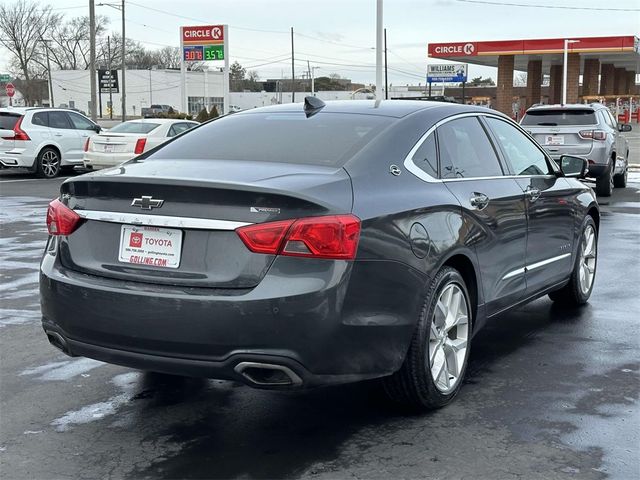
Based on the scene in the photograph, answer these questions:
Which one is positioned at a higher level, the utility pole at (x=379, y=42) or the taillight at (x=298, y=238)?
the utility pole at (x=379, y=42)

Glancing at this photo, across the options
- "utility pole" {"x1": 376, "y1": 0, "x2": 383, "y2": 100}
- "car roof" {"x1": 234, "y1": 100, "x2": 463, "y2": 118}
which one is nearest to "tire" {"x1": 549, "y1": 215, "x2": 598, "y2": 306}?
"car roof" {"x1": 234, "y1": 100, "x2": 463, "y2": 118}

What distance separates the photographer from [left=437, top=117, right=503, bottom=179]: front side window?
4883 mm

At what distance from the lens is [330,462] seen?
12.4 feet

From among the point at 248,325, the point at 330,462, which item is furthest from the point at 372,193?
the point at 330,462

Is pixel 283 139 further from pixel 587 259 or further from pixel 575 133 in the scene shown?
pixel 575 133

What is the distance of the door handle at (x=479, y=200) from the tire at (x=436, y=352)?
50 centimetres

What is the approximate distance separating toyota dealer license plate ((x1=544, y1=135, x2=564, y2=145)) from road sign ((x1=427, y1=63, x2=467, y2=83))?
126ft

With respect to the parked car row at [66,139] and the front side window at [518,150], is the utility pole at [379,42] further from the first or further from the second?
the front side window at [518,150]

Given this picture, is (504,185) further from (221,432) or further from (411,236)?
(221,432)

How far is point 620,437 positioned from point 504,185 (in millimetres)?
1836

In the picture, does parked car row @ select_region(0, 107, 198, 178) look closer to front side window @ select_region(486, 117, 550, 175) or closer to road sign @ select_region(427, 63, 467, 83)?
front side window @ select_region(486, 117, 550, 175)

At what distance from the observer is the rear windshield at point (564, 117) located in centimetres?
1498

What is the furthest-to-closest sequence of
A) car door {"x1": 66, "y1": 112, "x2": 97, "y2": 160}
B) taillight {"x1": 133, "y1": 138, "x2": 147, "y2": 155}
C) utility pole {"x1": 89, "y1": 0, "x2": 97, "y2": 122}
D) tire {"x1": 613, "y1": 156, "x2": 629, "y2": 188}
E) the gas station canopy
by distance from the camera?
the gas station canopy
utility pole {"x1": 89, "y1": 0, "x2": 97, "y2": 122}
car door {"x1": 66, "y1": 112, "x2": 97, "y2": 160}
taillight {"x1": 133, "y1": 138, "x2": 147, "y2": 155}
tire {"x1": 613, "y1": 156, "x2": 629, "y2": 188}

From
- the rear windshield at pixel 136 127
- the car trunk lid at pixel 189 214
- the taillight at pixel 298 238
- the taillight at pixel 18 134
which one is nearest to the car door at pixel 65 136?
the taillight at pixel 18 134
